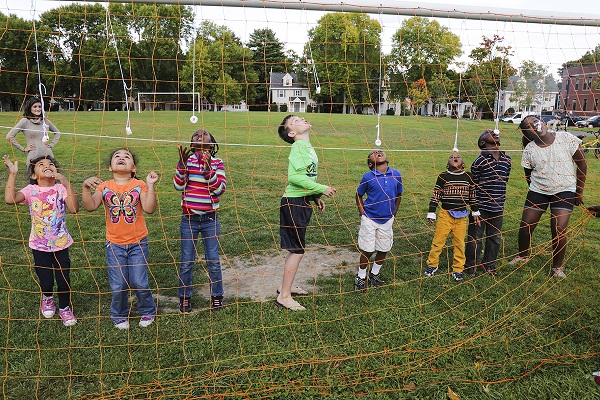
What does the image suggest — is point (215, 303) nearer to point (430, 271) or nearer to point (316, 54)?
point (430, 271)

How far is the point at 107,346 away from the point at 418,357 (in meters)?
2.14

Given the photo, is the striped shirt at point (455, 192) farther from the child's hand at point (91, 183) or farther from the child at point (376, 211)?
the child's hand at point (91, 183)

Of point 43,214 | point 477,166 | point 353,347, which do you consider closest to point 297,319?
point 353,347

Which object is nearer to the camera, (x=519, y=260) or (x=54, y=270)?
(x=54, y=270)

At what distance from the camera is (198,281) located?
4.47 metres

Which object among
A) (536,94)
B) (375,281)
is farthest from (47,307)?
(536,94)

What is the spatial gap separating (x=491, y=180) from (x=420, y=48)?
Result: 1675 millimetres

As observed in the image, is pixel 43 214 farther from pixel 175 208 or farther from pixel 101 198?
pixel 175 208

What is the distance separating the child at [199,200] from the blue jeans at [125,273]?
1.10 feet

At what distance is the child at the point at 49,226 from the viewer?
11.6 feet

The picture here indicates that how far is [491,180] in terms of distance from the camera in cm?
462

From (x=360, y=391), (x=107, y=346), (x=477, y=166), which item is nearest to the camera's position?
(x=360, y=391)

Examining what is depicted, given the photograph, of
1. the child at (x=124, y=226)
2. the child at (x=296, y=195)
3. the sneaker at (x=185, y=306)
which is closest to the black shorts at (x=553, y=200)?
the child at (x=296, y=195)

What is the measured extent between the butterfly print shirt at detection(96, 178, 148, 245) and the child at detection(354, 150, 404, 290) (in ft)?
6.54
